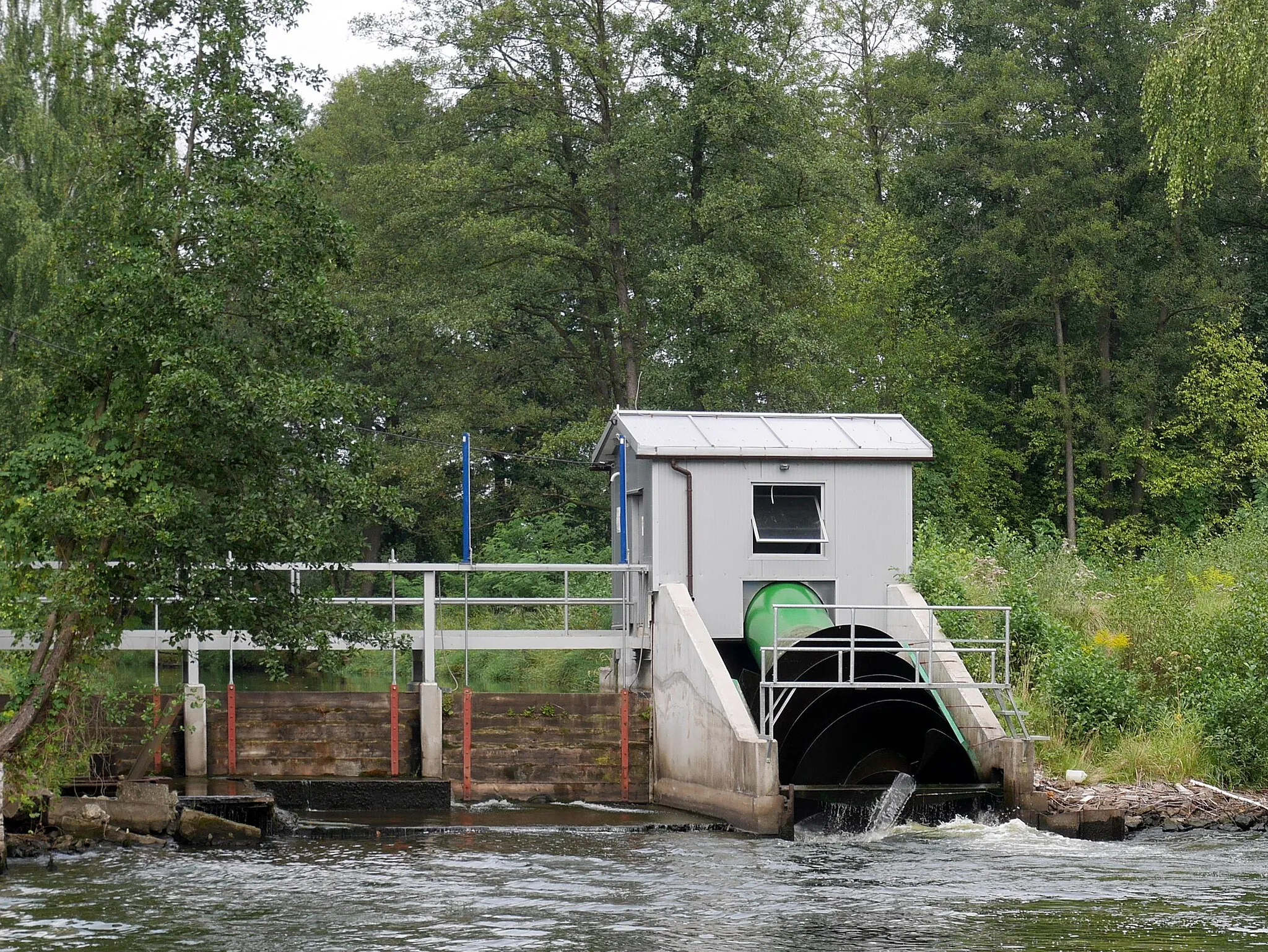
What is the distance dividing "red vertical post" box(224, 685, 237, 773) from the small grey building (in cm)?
618

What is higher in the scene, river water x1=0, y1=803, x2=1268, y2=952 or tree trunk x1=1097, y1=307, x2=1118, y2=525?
tree trunk x1=1097, y1=307, x2=1118, y2=525

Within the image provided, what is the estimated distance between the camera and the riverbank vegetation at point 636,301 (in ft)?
60.5

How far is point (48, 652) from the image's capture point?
60.1 feet

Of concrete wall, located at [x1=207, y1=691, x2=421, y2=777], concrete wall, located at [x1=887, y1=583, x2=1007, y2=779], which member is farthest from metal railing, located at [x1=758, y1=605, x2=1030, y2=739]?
concrete wall, located at [x1=207, y1=691, x2=421, y2=777]

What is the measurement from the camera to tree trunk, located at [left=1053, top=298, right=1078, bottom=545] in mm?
40375

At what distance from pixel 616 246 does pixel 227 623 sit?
21.1 meters

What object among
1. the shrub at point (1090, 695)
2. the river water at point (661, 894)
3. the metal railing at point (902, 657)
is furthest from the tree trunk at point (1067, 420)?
the river water at point (661, 894)

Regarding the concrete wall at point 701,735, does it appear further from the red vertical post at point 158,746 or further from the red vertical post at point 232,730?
the red vertical post at point 158,746

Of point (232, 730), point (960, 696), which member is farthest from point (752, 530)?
point (232, 730)

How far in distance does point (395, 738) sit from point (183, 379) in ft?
22.5

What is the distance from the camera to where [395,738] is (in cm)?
2206

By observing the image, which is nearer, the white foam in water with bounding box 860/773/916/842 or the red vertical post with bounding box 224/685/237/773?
the white foam in water with bounding box 860/773/916/842

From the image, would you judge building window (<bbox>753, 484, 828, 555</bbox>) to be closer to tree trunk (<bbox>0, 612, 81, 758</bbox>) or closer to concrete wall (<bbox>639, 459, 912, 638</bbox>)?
concrete wall (<bbox>639, 459, 912, 638</bbox>)

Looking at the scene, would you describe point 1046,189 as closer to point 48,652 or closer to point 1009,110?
point 1009,110
